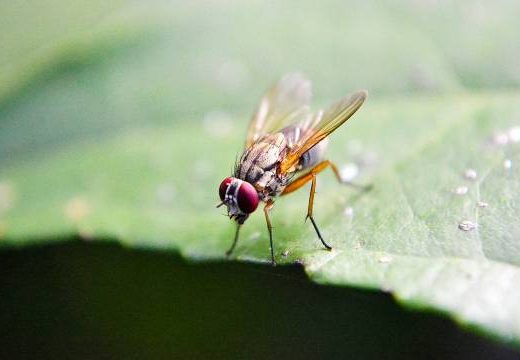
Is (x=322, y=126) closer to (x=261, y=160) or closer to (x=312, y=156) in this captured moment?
(x=312, y=156)

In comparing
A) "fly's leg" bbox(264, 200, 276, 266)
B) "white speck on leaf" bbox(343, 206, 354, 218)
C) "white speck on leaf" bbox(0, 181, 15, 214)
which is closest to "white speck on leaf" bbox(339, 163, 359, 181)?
"white speck on leaf" bbox(343, 206, 354, 218)

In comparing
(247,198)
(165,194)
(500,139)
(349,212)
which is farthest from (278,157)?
(500,139)

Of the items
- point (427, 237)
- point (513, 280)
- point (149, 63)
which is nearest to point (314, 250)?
point (427, 237)

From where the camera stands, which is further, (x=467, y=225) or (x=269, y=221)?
(x=269, y=221)

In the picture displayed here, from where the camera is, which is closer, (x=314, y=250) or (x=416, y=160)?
(x=314, y=250)

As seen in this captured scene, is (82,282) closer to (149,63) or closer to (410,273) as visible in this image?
(149,63)

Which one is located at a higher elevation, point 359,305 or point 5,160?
point 5,160
